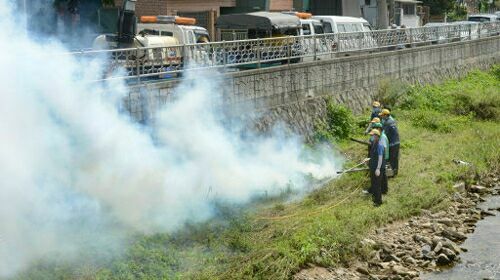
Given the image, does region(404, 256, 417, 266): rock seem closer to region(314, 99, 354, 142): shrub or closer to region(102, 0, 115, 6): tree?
region(314, 99, 354, 142): shrub

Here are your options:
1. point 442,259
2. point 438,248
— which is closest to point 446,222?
point 438,248

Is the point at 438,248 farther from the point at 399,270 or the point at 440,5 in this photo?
the point at 440,5

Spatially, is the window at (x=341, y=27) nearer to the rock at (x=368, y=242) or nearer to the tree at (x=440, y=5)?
the rock at (x=368, y=242)

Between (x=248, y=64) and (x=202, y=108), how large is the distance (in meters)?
2.52

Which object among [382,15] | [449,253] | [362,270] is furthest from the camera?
[382,15]

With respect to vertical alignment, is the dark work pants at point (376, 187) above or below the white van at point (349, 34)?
below

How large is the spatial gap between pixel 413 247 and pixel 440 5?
141 ft

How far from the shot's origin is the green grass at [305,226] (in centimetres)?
1052

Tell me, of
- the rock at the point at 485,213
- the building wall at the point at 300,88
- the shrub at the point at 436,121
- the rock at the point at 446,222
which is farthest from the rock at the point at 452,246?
the shrub at the point at 436,121

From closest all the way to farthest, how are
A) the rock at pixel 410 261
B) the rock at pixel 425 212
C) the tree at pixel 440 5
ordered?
the rock at pixel 410 261
the rock at pixel 425 212
the tree at pixel 440 5

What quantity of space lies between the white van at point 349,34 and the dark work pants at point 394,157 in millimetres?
5356

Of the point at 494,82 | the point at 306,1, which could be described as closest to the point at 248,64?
the point at 494,82

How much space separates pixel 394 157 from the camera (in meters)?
16.2

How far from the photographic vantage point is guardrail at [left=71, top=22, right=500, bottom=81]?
1366 centimetres
